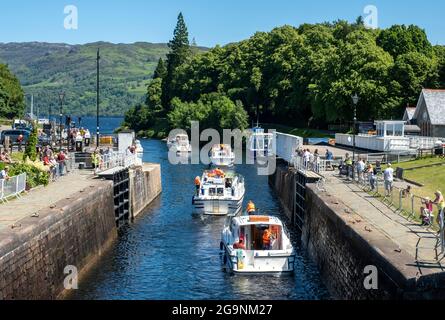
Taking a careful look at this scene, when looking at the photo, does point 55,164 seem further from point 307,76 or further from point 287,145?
point 307,76

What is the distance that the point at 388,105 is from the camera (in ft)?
322

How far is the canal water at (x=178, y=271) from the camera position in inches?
1309

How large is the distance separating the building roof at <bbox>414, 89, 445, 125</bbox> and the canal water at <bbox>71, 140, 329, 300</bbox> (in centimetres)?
3226

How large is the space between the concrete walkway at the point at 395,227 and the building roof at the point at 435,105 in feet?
102

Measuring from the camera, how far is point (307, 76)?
128 m

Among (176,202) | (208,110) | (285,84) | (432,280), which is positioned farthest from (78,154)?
(208,110)

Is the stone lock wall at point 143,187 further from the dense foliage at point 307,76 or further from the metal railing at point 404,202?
the dense foliage at point 307,76

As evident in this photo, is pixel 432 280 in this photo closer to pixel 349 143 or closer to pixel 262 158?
pixel 349 143

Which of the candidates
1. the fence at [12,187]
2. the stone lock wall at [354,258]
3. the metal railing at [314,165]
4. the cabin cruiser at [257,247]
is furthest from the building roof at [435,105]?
the fence at [12,187]

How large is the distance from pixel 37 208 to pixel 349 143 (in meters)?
48.6

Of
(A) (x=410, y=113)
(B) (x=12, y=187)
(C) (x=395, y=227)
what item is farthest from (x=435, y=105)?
(B) (x=12, y=187)

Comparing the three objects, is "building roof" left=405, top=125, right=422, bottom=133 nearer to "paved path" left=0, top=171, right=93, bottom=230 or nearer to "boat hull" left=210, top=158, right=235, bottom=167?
"boat hull" left=210, top=158, right=235, bottom=167

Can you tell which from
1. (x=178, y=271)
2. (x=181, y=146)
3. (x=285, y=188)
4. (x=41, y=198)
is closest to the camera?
(x=178, y=271)

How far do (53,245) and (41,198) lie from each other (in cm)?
847
